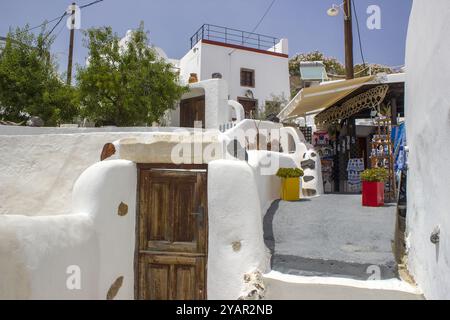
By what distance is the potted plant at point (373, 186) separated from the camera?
710 cm

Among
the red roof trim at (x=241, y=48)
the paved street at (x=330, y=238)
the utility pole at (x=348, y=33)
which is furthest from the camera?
the red roof trim at (x=241, y=48)

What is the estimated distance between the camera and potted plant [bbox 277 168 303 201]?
26.5ft

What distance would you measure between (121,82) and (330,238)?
33.4 feet

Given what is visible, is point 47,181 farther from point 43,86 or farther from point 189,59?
point 189,59

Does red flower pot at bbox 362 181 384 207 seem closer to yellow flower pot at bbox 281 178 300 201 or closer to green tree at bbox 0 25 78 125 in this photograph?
yellow flower pot at bbox 281 178 300 201

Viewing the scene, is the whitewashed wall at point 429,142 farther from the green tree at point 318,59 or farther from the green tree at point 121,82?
the green tree at point 318,59

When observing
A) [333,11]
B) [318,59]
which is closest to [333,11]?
[333,11]

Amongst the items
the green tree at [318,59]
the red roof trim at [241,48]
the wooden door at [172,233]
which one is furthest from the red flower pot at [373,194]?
the green tree at [318,59]

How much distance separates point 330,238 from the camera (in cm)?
572

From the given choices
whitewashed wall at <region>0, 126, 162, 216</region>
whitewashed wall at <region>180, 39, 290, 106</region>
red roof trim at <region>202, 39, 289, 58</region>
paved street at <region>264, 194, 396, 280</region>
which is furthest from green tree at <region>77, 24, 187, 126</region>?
→ paved street at <region>264, 194, 396, 280</region>

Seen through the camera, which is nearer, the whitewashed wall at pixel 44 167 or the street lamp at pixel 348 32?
the whitewashed wall at pixel 44 167

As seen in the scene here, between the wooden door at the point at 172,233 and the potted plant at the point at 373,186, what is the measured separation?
3756 millimetres
